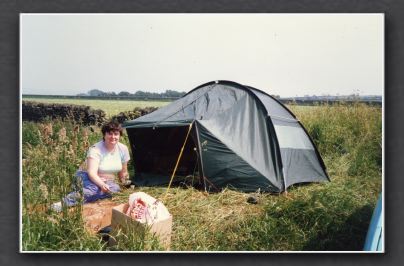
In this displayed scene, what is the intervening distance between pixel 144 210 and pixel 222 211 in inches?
39.5

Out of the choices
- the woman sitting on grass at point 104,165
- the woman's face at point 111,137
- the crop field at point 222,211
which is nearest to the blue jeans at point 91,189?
the woman sitting on grass at point 104,165

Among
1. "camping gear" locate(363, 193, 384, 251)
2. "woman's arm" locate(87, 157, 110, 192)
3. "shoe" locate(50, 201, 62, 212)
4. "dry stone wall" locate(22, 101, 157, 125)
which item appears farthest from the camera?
"dry stone wall" locate(22, 101, 157, 125)

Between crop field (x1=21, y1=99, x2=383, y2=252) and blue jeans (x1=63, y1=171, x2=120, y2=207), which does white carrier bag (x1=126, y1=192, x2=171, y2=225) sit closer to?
crop field (x1=21, y1=99, x2=383, y2=252)

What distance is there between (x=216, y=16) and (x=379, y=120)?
1667mm

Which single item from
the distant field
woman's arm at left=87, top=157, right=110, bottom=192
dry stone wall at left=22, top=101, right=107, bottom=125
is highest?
the distant field

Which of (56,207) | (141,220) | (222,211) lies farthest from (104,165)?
(222,211)

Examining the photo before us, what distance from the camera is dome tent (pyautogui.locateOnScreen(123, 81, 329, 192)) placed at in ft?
14.5

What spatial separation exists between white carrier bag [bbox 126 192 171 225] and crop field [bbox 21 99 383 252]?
156 millimetres

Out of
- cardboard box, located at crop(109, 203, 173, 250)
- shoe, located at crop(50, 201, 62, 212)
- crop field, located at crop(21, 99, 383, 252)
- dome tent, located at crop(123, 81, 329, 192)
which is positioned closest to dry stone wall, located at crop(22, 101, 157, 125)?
crop field, located at crop(21, 99, 383, 252)

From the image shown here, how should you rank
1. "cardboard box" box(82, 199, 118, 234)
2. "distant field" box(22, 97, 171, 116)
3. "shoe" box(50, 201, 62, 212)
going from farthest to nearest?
"distant field" box(22, 97, 171, 116) → "cardboard box" box(82, 199, 118, 234) → "shoe" box(50, 201, 62, 212)

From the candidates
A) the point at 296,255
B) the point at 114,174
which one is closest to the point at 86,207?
the point at 114,174

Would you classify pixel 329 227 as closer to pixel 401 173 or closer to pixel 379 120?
pixel 401 173

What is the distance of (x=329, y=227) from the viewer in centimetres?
374

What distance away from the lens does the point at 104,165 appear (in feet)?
13.1
